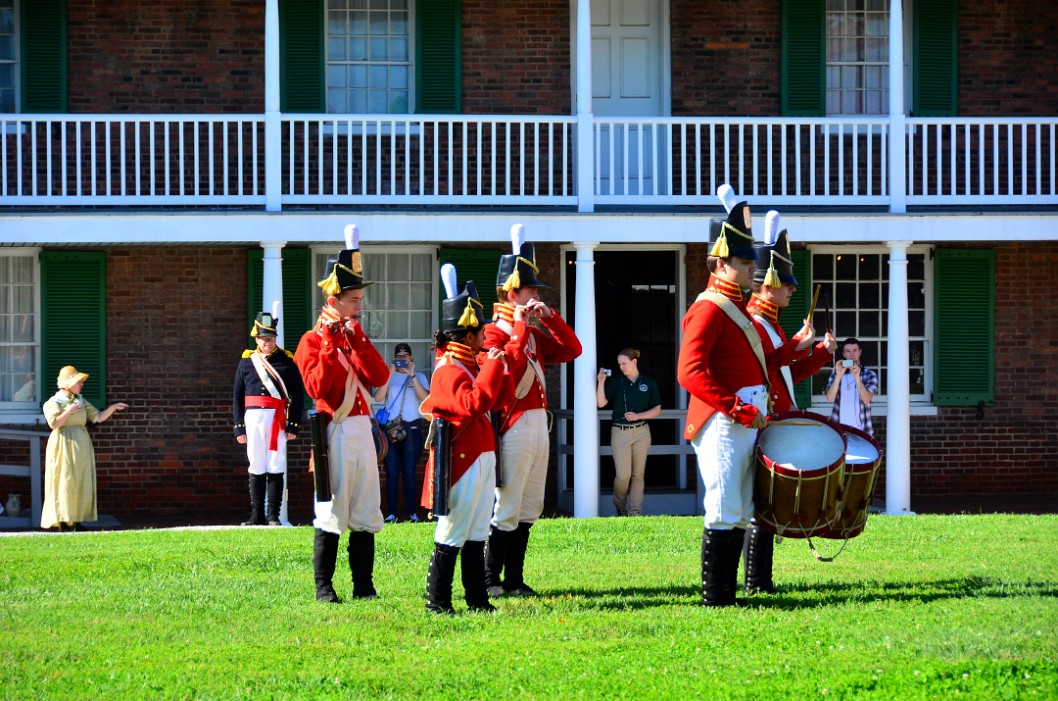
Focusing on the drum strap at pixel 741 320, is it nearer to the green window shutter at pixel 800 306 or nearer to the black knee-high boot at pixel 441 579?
the black knee-high boot at pixel 441 579

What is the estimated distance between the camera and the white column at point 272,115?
15.5m

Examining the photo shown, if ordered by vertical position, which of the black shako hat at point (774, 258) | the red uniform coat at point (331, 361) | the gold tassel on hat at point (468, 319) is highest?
the black shako hat at point (774, 258)

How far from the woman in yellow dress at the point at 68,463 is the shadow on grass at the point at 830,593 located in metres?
6.77

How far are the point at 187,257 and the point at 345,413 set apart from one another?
8.47 m

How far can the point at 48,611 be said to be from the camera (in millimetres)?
9242

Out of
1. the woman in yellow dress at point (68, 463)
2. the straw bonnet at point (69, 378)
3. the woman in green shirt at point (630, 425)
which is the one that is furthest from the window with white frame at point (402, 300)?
the woman in yellow dress at point (68, 463)

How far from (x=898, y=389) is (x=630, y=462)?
272 centimetres

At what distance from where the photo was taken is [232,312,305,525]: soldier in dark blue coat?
1469 centimetres

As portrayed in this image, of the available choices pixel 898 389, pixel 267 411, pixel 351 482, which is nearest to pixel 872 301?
pixel 898 389

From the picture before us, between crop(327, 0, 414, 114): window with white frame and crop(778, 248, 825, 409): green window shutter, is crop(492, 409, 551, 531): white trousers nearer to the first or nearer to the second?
crop(778, 248, 825, 409): green window shutter

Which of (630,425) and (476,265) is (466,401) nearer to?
(630,425)

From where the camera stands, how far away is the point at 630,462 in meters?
15.6

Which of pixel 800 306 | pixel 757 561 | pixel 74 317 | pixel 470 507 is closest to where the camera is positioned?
pixel 470 507

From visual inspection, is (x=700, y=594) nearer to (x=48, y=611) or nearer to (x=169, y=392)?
(x=48, y=611)
